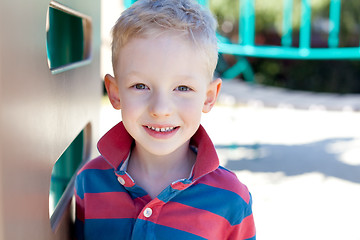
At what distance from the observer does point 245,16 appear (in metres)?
6.37

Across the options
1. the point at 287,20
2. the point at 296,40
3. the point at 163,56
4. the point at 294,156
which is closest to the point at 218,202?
the point at 163,56

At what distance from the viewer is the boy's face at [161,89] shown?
1.20m

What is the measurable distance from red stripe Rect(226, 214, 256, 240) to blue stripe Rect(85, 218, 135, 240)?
0.87 ft

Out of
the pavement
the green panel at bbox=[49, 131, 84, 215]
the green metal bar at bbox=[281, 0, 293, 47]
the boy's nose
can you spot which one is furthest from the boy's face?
the green metal bar at bbox=[281, 0, 293, 47]

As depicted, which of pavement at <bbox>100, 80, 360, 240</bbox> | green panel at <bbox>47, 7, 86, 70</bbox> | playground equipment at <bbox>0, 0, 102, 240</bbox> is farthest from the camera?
pavement at <bbox>100, 80, 360, 240</bbox>

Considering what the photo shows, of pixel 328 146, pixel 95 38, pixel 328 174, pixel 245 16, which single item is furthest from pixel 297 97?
pixel 95 38

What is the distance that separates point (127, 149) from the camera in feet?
4.64

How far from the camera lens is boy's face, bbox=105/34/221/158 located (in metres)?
1.20

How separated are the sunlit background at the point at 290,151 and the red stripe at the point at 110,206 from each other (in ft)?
3.44

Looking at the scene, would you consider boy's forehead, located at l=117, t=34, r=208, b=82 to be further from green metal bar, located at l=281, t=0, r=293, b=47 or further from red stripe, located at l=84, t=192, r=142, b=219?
green metal bar, located at l=281, t=0, r=293, b=47

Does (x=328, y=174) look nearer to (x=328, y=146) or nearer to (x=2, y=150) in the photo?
(x=328, y=146)

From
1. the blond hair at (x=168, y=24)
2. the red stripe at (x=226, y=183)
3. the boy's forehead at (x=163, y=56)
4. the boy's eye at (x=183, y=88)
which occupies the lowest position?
the red stripe at (x=226, y=183)

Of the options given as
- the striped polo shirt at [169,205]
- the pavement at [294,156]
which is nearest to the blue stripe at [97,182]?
the striped polo shirt at [169,205]

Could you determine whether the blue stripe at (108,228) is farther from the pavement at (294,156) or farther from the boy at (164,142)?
the pavement at (294,156)
